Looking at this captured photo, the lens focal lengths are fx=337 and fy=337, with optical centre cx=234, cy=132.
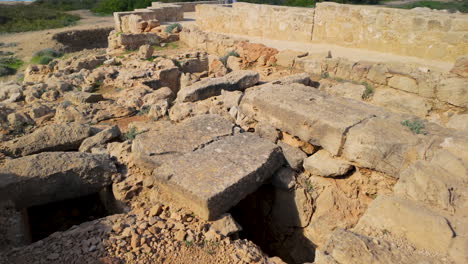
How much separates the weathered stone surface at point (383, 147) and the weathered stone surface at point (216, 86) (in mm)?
3003

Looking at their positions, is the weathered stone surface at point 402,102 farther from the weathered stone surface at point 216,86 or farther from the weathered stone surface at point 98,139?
the weathered stone surface at point 98,139

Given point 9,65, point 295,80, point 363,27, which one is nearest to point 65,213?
point 295,80

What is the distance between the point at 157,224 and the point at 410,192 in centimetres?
279

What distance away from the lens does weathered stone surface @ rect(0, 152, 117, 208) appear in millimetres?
3965

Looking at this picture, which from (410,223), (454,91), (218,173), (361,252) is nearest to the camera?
(361,252)

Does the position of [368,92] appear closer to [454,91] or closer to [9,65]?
[454,91]

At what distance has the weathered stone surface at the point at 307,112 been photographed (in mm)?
4633

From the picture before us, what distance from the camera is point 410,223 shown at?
3.30 meters

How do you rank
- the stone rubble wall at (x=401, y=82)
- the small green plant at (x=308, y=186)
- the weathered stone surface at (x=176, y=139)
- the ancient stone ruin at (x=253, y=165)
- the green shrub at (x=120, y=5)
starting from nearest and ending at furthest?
the ancient stone ruin at (x=253, y=165), the weathered stone surface at (x=176, y=139), the small green plant at (x=308, y=186), the stone rubble wall at (x=401, y=82), the green shrub at (x=120, y=5)

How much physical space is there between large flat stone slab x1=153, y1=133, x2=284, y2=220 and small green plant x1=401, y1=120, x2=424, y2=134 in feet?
5.88

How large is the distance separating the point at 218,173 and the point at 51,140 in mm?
2808

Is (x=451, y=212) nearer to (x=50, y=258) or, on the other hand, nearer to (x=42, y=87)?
(x=50, y=258)

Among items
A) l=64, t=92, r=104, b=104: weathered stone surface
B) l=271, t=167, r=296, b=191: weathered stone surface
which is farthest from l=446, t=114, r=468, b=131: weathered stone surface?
l=64, t=92, r=104, b=104: weathered stone surface

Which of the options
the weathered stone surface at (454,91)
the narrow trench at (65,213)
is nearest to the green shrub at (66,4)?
the narrow trench at (65,213)
